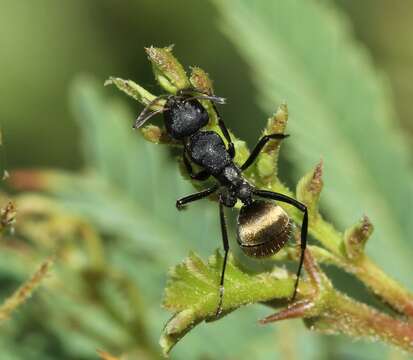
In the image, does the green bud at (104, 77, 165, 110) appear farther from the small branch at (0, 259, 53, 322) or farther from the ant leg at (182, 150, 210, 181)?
the small branch at (0, 259, 53, 322)

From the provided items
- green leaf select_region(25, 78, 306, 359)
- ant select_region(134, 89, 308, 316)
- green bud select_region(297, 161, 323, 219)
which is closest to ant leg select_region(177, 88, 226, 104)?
ant select_region(134, 89, 308, 316)

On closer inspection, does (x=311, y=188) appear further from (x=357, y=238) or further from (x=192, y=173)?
(x=192, y=173)

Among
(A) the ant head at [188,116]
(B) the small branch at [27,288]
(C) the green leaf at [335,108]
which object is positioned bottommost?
(B) the small branch at [27,288]

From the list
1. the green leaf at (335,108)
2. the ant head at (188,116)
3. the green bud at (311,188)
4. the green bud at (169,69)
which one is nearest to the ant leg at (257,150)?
the green bud at (311,188)

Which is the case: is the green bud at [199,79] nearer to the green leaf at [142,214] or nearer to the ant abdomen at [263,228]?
the ant abdomen at [263,228]

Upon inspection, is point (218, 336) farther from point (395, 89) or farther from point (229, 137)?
point (395, 89)

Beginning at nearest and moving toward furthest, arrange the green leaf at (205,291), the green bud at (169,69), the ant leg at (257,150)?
the green leaf at (205,291) < the green bud at (169,69) < the ant leg at (257,150)

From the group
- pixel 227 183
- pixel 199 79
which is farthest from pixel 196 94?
pixel 227 183
